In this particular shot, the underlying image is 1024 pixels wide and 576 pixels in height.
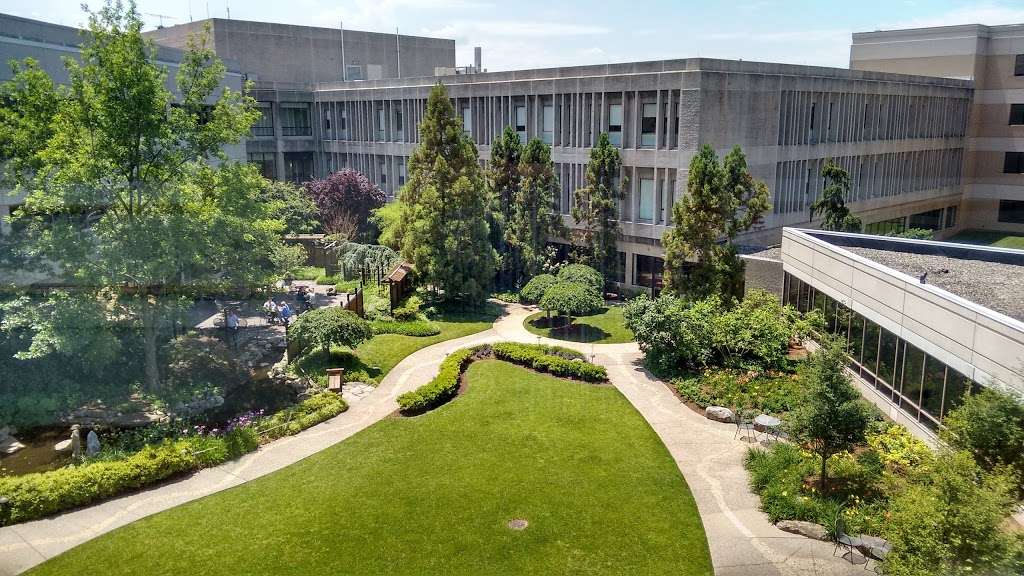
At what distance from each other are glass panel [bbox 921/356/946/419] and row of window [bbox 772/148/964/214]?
21.8 meters

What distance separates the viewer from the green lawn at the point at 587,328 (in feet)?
105

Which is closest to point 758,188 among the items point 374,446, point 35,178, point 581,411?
point 581,411

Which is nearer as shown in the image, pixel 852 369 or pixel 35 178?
pixel 35 178

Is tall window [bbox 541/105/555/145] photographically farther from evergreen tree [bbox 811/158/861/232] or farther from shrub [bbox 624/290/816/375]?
shrub [bbox 624/290/816/375]

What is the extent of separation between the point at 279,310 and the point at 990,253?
93.8 feet

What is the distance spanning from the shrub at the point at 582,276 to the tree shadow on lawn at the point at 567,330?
1876mm

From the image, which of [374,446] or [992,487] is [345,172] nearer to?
[374,446]

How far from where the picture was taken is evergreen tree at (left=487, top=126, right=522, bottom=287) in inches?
1560

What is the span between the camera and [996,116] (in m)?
58.4

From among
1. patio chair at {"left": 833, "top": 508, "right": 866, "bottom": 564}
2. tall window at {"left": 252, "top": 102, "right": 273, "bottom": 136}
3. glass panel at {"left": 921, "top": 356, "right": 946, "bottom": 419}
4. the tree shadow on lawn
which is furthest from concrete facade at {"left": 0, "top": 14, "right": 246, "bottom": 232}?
tall window at {"left": 252, "top": 102, "right": 273, "bottom": 136}

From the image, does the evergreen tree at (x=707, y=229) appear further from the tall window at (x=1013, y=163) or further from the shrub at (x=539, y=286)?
the tall window at (x=1013, y=163)

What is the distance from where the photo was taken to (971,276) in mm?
21922

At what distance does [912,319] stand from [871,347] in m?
3.00

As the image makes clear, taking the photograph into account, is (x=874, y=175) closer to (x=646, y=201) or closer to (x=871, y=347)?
(x=646, y=201)
